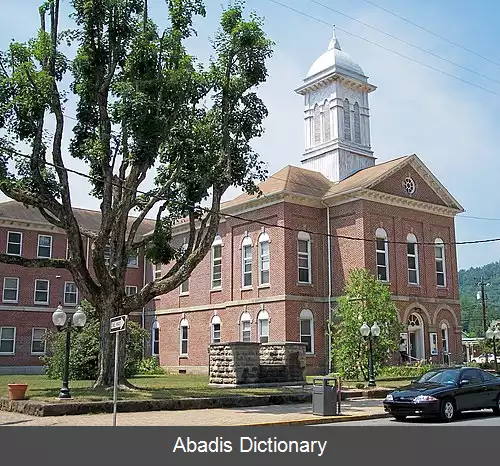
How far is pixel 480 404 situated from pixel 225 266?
971 inches

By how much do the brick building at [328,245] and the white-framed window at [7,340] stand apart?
38.5ft

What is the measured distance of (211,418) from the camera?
1669 cm

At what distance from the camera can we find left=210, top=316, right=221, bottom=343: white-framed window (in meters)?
40.7

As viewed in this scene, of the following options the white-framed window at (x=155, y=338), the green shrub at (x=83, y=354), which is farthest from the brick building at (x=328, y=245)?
the green shrub at (x=83, y=354)

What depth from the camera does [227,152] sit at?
921 inches

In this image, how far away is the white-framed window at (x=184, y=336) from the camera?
44.0 metres

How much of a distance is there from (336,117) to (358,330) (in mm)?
17971

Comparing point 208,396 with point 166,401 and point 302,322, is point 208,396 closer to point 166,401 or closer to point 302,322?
point 166,401

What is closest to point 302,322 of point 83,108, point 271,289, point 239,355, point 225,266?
point 271,289

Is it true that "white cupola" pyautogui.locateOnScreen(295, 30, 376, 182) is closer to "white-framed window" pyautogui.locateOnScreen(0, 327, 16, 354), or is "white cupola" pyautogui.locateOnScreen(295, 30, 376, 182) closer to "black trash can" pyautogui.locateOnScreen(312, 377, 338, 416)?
"white-framed window" pyautogui.locateOnScreen(0, 327, 16, 354)

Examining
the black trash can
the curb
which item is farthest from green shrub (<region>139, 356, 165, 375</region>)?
the curb

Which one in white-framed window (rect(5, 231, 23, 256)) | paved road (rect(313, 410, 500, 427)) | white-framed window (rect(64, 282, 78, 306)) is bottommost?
paved road (rect(313, 410, 500, 427))

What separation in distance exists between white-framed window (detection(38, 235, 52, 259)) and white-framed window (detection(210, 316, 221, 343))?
1409cm

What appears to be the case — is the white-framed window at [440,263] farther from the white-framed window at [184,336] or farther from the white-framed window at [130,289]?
the white-framed window at [130,289]
